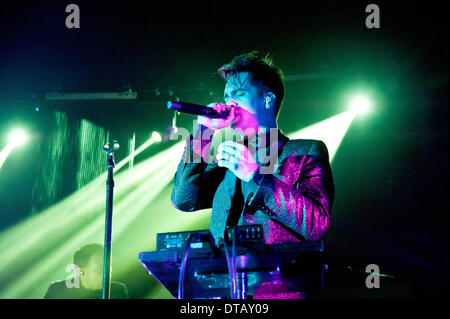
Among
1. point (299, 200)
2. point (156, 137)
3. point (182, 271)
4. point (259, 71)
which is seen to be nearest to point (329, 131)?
point (156, 137)

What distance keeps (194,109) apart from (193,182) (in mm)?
466

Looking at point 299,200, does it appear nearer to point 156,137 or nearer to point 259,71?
point 259,71

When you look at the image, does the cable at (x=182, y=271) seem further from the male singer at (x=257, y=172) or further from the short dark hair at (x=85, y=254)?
the short dark hair at (x=85, y=254)

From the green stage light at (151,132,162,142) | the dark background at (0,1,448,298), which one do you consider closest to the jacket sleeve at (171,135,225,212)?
the dark background at (0,1,448,298)

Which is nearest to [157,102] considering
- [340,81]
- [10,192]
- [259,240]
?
[340,81]

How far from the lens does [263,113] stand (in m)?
2.22

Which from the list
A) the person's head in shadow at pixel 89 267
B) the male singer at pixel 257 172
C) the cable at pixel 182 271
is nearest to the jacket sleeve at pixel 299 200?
the male singer at pixel 257 172

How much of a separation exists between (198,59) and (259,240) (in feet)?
14.5

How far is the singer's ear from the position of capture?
7.44 feet

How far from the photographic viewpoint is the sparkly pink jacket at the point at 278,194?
150cm

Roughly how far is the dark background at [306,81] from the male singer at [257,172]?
2473mm

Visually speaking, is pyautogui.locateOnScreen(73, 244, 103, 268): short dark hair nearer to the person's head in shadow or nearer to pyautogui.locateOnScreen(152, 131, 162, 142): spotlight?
the person's head in shadow

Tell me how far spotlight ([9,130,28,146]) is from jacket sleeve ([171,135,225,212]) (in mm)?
5456
